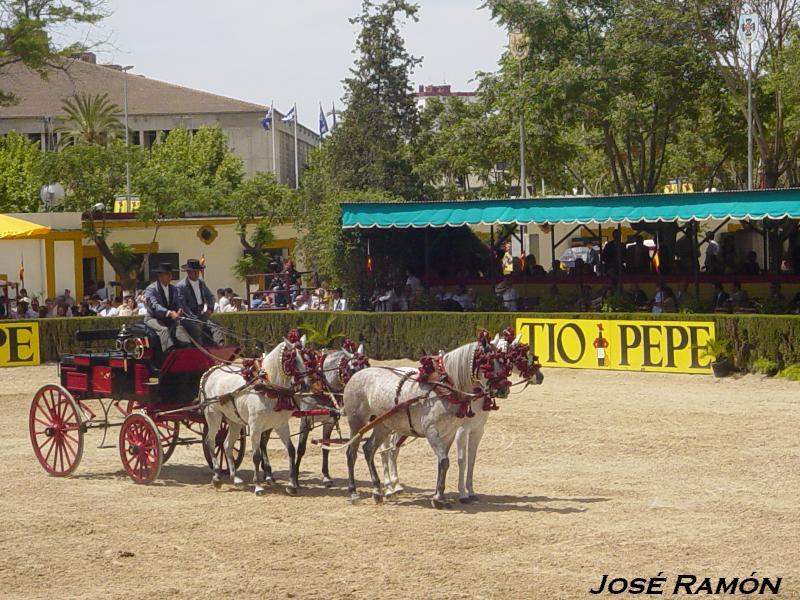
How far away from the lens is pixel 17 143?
227ft

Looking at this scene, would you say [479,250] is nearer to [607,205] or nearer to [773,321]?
[607,205]

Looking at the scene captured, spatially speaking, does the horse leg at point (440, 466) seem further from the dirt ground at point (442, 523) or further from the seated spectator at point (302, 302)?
the seated spectator at point (302, 302)

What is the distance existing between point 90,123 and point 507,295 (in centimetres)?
4977

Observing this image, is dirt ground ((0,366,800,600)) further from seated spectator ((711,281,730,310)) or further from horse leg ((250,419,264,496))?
seated spectator ((711,281,730,310))

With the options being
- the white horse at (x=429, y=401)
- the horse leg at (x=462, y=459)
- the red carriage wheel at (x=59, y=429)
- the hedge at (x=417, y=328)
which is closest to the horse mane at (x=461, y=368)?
the white horse at (x=429, y=401)

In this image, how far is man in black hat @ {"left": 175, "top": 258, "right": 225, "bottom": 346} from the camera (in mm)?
14609

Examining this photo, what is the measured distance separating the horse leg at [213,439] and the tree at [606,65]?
24917mm

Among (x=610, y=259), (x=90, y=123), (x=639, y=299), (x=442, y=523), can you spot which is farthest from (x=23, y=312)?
(x=90, y=123)

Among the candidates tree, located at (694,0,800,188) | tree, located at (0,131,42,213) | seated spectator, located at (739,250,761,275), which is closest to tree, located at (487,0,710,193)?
tree, located at (694,0,800,188)

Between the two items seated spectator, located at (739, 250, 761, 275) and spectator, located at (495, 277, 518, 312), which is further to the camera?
spectator, located at (495, 277, 518, 312)

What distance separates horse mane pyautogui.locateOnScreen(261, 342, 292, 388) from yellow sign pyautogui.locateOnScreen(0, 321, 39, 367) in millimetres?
18092

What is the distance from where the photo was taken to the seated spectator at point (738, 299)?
A: 26.1 m

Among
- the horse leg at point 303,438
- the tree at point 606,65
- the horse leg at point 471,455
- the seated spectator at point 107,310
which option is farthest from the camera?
the tree at point 606,65

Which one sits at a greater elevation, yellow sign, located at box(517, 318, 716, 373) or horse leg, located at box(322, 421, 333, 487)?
yellow sign, located at box(517, 318, 716, 373)
